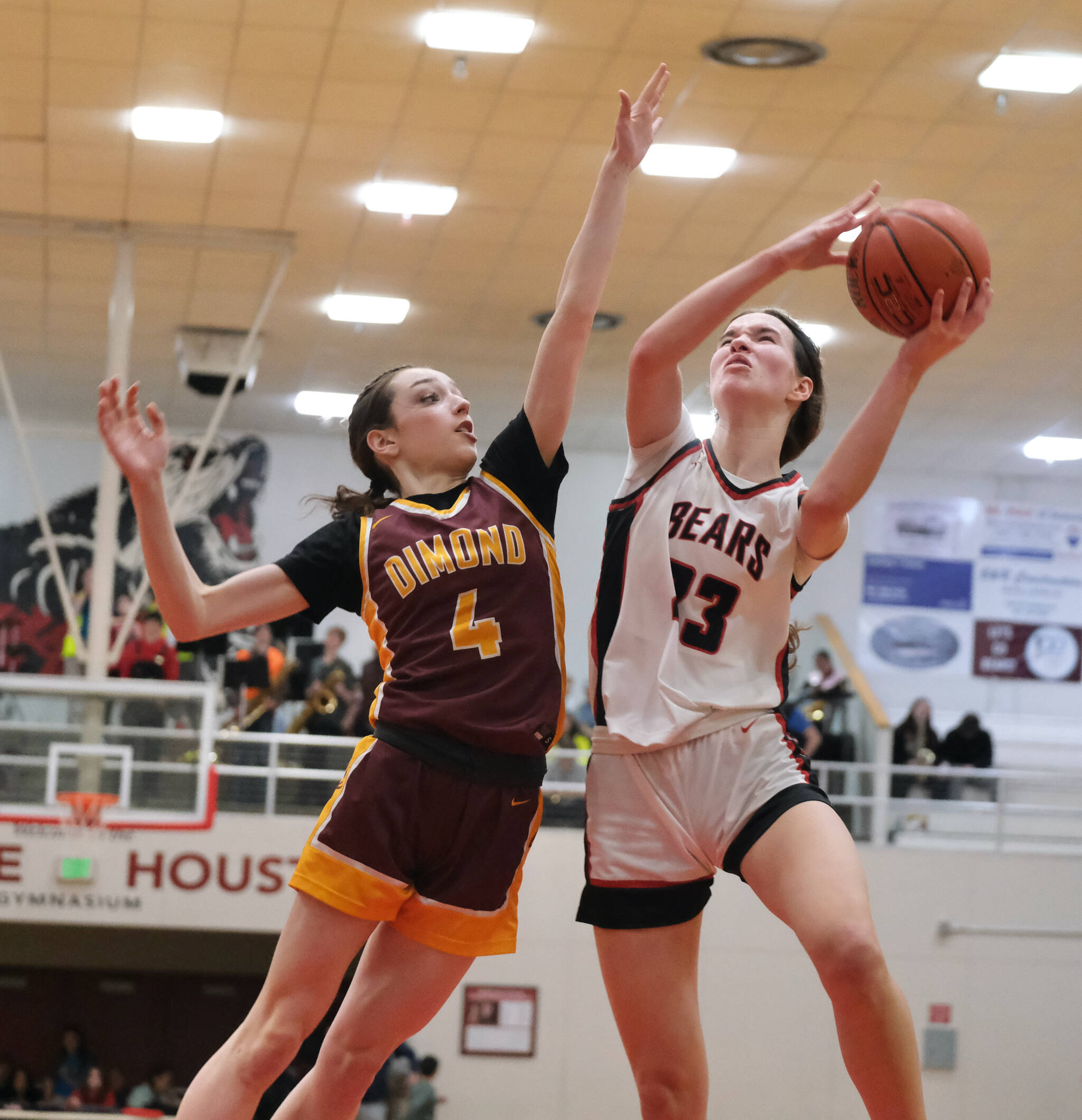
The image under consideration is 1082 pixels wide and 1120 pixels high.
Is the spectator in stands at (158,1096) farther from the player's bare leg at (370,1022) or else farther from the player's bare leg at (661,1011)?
the player's bare leg at (661,1011)

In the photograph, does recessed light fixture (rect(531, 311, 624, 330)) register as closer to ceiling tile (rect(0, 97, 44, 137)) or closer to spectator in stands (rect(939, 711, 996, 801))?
ceiling tile (rect(0, 97, 44, 137))

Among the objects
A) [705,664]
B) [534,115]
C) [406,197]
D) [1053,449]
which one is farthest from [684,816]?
[1053,449]

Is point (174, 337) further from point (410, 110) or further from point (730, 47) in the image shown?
point (730, 47)

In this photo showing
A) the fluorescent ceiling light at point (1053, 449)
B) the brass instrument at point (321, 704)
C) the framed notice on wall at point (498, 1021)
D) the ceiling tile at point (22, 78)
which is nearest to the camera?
the ceiling tile at point (22, 78)

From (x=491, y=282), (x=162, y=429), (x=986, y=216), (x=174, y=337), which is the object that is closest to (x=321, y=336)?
(x=174, y=337)

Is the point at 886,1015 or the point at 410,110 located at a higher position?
the point at 410,110

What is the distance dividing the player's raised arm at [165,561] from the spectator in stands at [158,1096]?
11.6 m

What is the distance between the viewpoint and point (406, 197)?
38.2ft

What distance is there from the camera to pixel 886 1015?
10.0 feet

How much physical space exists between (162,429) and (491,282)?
34.4 feet

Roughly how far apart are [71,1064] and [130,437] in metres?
15.5

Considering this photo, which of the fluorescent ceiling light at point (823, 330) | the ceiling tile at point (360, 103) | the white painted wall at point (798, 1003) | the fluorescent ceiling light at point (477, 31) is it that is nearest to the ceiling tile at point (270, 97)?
the ceiling tile at point (360, 103)

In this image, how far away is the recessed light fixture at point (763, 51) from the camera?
8.95 m

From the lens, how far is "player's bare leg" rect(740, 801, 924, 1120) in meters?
3.04
